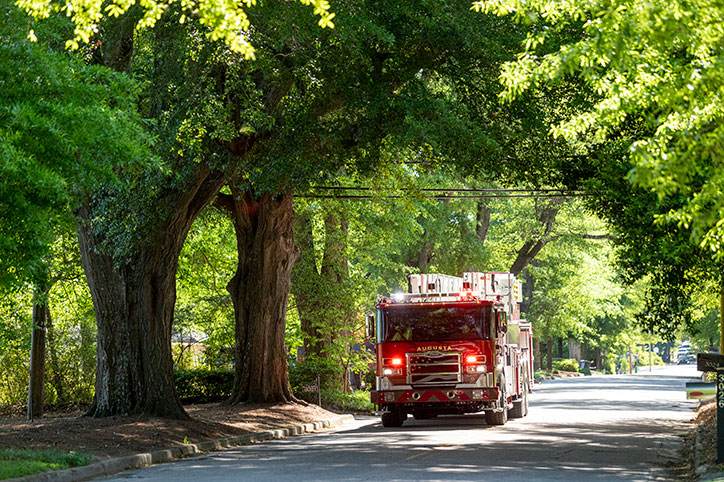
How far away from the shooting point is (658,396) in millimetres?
41969

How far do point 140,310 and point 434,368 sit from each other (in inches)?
261

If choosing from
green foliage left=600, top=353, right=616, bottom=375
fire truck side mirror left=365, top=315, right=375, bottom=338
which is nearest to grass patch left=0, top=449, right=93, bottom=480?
fire truck side mirror left=365, top=315, right=375, bottom=338

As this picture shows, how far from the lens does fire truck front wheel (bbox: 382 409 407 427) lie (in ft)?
80.0

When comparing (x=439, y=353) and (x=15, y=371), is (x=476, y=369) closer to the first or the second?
(x=439, y=353)

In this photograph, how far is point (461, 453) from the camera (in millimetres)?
16984

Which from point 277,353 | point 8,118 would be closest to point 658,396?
point 277,353

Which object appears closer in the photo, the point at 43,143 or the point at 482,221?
the point at 43,143

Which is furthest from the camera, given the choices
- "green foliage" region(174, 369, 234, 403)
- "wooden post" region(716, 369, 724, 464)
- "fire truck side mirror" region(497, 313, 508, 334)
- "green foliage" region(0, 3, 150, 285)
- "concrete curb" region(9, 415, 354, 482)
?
"green foliage" region(174, 369, 234, 403)

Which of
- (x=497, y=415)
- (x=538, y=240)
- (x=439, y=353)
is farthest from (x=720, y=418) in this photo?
(x=538, y=240)

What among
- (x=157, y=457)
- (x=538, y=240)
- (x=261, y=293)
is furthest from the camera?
(x=538, y=240)

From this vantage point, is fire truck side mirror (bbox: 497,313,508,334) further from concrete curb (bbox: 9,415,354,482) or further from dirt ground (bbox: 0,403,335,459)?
dirt ground (bbox: 0,403,335,459)

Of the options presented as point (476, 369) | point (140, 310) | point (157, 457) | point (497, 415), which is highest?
point (140, 310)

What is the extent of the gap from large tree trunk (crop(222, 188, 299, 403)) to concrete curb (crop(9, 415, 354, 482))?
2364 mm

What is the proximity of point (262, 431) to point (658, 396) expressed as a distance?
79.2 feet
